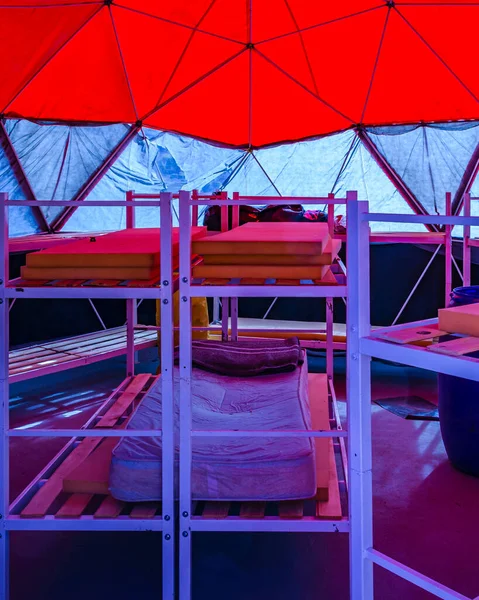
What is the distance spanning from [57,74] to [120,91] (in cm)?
75

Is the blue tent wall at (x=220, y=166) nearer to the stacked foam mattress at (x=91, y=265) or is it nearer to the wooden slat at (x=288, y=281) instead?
the stacked foam mattress at (x=91, y=265)

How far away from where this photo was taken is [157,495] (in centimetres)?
301

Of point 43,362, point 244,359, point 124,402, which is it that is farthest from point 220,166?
point 124,402

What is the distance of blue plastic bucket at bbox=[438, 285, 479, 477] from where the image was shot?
4.55 metres

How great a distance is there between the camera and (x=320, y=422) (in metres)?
Answer: 3.91

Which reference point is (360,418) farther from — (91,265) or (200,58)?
(200,58)

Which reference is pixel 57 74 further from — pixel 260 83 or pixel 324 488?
pixel 324 488

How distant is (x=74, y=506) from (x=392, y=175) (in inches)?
252

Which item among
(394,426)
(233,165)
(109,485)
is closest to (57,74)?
(233,165)

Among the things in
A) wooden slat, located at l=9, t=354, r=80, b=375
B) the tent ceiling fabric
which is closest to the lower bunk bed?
wooden slat, located at l=9, t=354, r=80, b=375

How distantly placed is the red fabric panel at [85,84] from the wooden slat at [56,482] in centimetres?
516

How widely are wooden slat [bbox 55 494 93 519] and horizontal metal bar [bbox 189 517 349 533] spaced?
0.48m

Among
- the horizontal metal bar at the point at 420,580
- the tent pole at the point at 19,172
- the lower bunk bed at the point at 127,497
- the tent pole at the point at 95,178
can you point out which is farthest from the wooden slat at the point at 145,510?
the tent pole at the point at 95,178

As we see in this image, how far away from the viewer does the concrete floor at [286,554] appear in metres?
3.24
